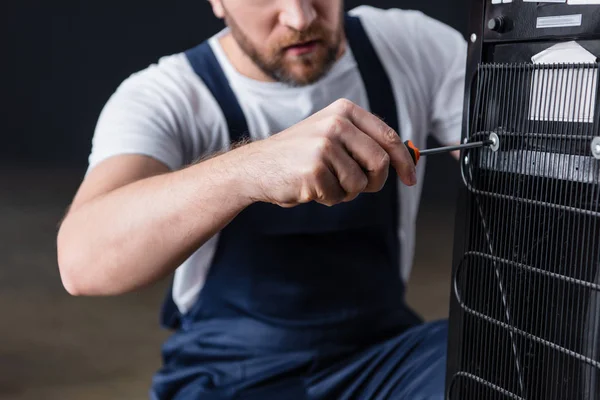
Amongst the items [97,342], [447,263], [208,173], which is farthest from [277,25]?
[447,263]

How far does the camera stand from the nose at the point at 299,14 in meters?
1.22

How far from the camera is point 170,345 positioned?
4.65 feet

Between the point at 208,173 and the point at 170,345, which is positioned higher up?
the point at 208,173

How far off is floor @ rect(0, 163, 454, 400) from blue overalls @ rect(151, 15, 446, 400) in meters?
1.17

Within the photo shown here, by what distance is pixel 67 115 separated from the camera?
447 centimetres

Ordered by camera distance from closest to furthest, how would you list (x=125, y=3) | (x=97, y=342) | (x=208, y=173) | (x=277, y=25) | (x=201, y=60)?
(x=208, y=173)
(x=277, y=25)
(x=201, y=60)
(x=97, y=342)
(x=125, y=3)

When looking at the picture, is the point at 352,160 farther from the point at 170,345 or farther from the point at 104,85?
the point at 104,85

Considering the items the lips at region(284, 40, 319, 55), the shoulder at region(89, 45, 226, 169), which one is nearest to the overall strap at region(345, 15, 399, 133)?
the lips at region(284, 40, 319, 55)

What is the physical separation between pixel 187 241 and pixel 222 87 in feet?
1.31

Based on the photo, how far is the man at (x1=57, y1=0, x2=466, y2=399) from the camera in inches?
45.4

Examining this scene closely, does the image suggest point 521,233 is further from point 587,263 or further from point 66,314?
point 66,314

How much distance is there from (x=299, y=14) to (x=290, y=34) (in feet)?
0.16

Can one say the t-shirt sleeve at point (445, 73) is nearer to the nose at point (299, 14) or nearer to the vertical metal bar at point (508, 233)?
the nose at point (299, 14)

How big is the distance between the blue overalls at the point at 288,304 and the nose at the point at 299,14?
0.17 meters
